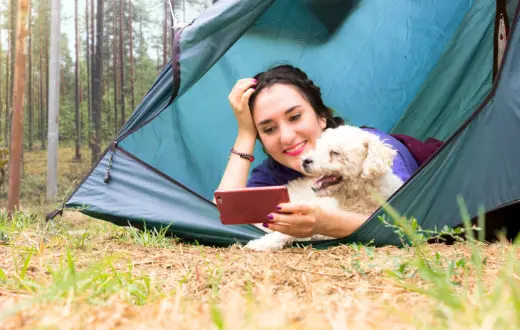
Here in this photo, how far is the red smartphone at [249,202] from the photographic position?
229 centimetres

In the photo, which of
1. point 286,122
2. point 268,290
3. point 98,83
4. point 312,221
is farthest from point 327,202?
point 98,83

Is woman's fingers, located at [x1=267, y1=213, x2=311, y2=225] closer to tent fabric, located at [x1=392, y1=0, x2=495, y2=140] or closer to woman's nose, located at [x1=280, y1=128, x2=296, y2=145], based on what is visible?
woman's nose, located at [x1=280, y1=128, x2=296, y2=145]

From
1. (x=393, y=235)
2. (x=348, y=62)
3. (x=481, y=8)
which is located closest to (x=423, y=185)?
(x=393, y=235)

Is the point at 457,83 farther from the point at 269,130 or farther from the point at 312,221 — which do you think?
the point at 312,221

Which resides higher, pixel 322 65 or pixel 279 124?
pixel 322 65

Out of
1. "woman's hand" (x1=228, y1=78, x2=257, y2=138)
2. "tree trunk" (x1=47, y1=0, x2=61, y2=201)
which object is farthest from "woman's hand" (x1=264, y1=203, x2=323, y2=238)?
"tree trunk" (x1=47, y1=0, x2=61, y2=201)

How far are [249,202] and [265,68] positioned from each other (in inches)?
68.1

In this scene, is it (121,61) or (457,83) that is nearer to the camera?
(457,83)

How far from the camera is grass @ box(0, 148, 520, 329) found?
2.94 feet

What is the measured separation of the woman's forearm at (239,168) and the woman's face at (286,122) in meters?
0.15

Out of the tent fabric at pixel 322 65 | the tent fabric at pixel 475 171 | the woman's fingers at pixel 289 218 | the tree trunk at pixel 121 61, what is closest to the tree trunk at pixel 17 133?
the tree trunk at pixel 121 61

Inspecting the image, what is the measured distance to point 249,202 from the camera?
2.32 metres

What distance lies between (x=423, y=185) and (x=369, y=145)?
0.32 m

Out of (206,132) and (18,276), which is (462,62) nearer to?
(206,132)
